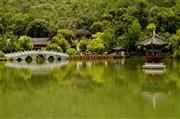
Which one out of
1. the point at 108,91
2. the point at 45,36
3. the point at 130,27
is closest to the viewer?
the point at 108,91

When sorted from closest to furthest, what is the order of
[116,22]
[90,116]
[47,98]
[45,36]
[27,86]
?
[90,116]
[47,98]
[27,86]
[116,22]
[45,36]

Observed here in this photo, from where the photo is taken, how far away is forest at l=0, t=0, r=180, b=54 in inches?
1934

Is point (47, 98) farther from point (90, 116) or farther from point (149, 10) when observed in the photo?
point (149, 10)

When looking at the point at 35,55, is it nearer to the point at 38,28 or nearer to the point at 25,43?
the point at 25,43

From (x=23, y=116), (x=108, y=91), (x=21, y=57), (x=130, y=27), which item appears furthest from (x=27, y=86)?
(x=130, y=27)

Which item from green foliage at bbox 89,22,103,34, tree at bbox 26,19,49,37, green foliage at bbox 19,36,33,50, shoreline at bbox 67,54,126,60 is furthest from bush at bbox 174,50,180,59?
tree at bbox 26,19,49,37

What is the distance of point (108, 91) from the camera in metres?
18.7

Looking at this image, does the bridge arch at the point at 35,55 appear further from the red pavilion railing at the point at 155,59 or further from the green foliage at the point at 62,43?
the red pavilion railing at the point at 155,59

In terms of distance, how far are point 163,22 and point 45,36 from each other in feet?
55.8

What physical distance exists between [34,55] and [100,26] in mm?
11983

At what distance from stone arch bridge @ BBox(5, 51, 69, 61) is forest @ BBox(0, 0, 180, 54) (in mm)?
2542

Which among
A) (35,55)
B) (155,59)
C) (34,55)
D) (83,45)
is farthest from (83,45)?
(155,59)

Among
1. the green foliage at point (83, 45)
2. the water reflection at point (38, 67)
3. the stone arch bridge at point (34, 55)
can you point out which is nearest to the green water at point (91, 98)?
the water reflection at point (38, 67)

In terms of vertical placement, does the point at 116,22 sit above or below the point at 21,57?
above
